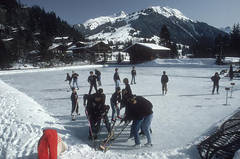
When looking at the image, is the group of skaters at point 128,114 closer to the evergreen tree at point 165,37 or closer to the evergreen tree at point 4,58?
the evergreen tree at point 4,58

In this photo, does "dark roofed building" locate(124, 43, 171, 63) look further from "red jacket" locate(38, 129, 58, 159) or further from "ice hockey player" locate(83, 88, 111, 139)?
"red jacket" locate(38, 129, 58, 159)

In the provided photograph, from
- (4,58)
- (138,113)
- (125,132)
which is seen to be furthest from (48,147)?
(4,58)

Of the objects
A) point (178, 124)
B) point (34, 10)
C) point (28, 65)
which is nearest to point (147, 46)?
point (28, 65)

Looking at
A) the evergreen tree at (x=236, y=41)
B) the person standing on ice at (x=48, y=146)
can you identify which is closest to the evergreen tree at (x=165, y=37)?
the evergreen tree at (x=236, y=41)

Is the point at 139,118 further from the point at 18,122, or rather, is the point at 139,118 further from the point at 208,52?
the point at 208,52

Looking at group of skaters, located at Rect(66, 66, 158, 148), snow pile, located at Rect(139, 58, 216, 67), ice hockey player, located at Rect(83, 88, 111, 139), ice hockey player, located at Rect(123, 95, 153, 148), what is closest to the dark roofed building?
snow pile, located at Rect(139, 58, 216, 67)

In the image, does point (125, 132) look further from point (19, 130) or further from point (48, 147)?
point (19, 130)

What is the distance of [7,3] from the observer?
214 ft

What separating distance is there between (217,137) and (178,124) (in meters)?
2.32

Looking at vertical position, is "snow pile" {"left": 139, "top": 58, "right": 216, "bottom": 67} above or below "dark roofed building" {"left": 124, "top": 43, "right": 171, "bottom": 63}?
below

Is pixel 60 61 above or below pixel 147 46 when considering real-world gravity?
below

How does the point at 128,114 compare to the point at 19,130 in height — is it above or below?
above

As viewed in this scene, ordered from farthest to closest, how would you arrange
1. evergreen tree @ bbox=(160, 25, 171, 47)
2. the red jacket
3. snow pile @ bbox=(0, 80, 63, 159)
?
evergreen tree @ bbox=(160, 25, 171, 47), snow pile @ bbox=(0, 80, 63, 159), the red jacket

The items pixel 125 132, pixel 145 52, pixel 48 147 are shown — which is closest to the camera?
pixel 48 147
